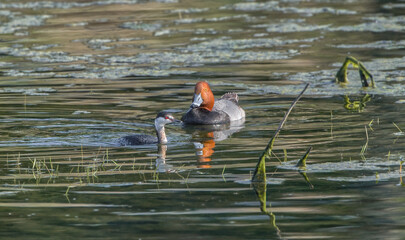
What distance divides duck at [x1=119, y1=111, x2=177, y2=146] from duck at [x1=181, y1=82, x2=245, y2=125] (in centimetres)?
160

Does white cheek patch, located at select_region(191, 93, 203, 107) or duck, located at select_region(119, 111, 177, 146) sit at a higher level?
duck, located at select_region(119, 111, 177, 146)

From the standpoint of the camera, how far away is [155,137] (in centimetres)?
1085

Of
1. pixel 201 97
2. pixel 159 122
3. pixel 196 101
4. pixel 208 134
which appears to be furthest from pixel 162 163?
pixel 201 97

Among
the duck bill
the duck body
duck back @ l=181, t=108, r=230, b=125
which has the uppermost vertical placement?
the duck body

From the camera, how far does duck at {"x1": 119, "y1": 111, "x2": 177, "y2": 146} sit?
34.1ft

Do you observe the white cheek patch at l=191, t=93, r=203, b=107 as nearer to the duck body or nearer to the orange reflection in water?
the orange reflection in water

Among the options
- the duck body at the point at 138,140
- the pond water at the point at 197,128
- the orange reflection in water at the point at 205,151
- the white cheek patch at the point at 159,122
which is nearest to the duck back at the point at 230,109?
the pond water at the point at 197,128

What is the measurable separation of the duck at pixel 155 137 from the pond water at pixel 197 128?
20 cm

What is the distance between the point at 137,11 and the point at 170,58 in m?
7.78

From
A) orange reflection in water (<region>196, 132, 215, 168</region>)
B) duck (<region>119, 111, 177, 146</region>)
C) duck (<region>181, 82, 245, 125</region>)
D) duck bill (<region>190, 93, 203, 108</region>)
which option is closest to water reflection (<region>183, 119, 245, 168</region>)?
orange reflection in water (<region>196, 132, 215, 168</region>)

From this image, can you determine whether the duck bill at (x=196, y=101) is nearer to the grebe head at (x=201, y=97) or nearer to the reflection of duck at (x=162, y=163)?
the grebe head at (x=201, y=97)

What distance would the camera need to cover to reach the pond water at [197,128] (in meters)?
6.73

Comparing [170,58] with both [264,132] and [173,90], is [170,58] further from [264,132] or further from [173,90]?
[264,132]

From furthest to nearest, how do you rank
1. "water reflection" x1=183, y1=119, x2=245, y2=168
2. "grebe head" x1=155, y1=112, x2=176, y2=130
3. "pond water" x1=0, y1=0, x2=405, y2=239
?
"grebe head" x1=155, y1=112, x2=176, y2=130 → "water reflection" x1=183, y1=119, x2=245, y2=168 → "pond water" x1=0, y1=0, x2=405, y2=239
